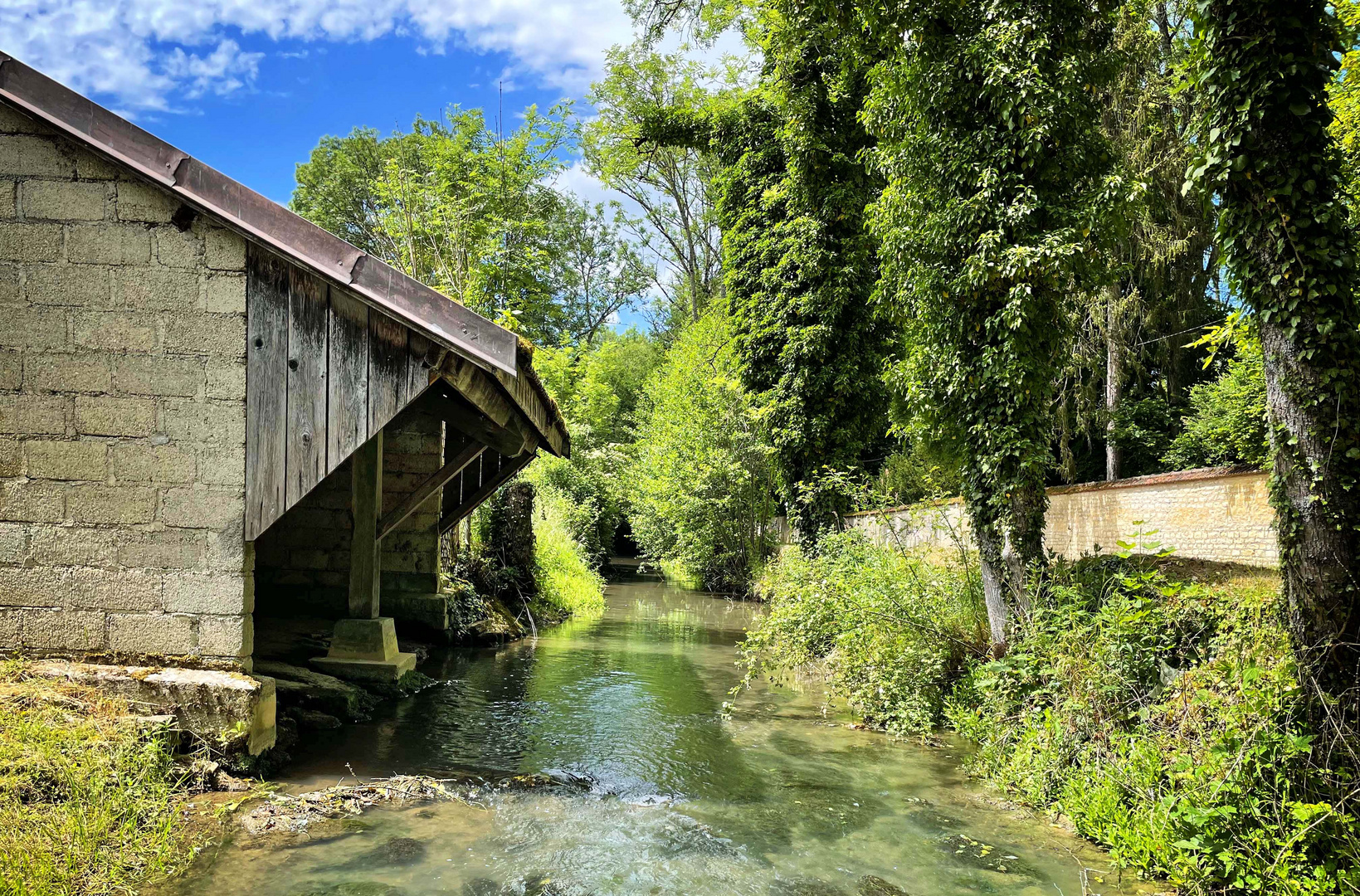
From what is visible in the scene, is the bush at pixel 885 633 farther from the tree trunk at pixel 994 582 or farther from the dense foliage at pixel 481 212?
the dense foliage at pixel 481 212

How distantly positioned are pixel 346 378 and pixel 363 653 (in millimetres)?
4013

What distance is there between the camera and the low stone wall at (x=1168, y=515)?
1095cm

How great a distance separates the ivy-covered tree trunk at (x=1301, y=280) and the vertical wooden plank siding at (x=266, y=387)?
20.1 ft

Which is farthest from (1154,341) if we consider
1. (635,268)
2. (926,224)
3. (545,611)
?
(635,268)

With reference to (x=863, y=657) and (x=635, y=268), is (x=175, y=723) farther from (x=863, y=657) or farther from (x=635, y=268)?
(x=635, y=268)

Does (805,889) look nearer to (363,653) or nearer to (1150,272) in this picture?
(363,653)

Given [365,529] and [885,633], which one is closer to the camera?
[885,633]

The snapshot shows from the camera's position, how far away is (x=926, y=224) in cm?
806

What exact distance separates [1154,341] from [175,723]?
1977cm

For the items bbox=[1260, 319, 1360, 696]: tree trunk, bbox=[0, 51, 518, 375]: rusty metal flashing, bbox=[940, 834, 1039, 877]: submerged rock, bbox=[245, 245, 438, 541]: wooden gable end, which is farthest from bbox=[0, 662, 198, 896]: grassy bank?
bbox=[1260, 319, 1360, 696]: tree trunk

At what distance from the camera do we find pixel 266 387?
235 inches

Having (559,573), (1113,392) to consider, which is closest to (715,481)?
(559,573)

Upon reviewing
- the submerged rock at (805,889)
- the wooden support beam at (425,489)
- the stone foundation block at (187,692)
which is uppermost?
the wooden support beam at (425,489)

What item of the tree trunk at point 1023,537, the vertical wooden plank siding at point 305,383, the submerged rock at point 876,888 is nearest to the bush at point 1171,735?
the tree trunk at point 1023,537
